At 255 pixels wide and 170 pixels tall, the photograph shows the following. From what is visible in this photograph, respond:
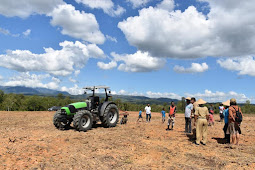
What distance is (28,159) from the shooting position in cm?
520

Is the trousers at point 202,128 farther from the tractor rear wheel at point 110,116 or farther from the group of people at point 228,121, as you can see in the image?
the tractor rear wheel at point 110,116

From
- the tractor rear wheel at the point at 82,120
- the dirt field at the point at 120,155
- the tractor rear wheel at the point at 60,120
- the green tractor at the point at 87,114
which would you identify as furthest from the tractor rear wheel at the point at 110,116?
the dirt field at the point at 120,155

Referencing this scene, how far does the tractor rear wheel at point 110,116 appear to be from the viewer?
11.1 m

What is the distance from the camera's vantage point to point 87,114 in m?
10.1

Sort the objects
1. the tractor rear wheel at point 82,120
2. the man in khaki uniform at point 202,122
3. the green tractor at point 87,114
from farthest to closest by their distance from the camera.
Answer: the green tractor at point 87,114
the tractor rear wheel at point 82,120
the man in khaki uniform at point 202,122

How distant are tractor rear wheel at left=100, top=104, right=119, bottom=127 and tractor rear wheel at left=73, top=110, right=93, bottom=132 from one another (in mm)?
1108

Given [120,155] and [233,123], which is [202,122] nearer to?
[233,123]

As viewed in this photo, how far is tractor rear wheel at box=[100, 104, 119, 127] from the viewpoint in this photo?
1113 cm

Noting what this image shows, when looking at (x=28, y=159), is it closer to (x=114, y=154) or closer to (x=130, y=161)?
(x=114, y=154)

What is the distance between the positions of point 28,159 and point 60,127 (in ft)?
17.1

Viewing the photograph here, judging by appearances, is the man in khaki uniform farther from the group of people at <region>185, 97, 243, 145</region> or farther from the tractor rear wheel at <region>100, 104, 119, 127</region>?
the tractor rear wheel at <region>100, 104, 119, 127</region>

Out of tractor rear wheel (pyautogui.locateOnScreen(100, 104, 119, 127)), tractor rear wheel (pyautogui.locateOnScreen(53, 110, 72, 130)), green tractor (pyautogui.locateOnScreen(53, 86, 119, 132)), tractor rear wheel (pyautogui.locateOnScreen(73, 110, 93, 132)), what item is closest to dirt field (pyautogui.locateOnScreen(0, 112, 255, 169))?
tractor rear wheel (pyautogui.locateOnScreen(73, 110, 93, 132))

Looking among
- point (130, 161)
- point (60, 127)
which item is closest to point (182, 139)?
point (130, 161)

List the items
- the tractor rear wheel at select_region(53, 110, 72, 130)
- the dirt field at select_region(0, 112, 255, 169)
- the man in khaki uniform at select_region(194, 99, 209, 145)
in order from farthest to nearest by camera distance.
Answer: the tractor rear wheel at select_region(53, 110, 72, 130) < the man in khaki uniform at select_region(194, 99, 209, 145) < the dirt field at select_region(0, 112, 255, 169)
